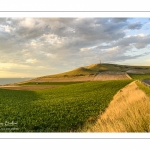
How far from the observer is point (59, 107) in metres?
10.2

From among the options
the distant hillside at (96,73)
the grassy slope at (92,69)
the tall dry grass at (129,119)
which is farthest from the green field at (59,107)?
the tall dry grass at (129,119)

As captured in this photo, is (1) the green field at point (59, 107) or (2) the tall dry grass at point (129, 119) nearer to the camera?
(2) the tall dry grass at point (129, 119)

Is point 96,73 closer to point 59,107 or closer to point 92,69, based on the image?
point 92,69

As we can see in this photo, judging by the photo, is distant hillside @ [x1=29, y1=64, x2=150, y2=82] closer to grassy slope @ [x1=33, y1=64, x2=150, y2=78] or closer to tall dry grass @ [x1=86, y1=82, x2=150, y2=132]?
grassy slope @ [x1=33, y1=64, x2=150, y2=78]

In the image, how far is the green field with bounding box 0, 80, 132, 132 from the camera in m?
8.29

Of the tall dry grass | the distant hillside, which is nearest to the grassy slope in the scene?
the distant hillside

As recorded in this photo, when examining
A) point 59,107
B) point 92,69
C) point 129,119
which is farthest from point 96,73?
point 129,119

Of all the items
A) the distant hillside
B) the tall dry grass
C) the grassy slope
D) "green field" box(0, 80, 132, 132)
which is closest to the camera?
the tall dry grass

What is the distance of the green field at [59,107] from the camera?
8.29 meters

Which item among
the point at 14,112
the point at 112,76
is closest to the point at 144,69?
the point at 112,76

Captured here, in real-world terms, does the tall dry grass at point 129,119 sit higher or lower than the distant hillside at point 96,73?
lower

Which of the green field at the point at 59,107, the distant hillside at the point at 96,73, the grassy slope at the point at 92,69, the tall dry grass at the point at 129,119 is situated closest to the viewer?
the tall dry grass at the point at 129,119

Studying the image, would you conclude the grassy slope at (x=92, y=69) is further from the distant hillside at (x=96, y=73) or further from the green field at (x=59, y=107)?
the green field at (x=59, y=107)
